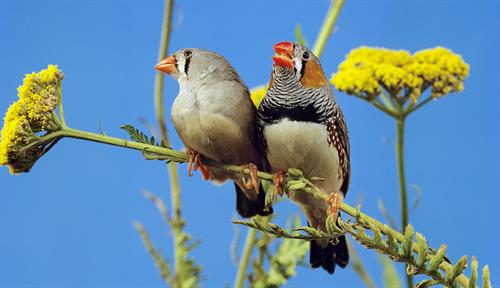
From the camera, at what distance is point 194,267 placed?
3.08m

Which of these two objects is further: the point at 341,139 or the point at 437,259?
the point at 341,139

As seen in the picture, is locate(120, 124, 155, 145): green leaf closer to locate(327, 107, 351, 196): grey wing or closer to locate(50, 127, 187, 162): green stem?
locate(50, 127, 187, 162): green stem

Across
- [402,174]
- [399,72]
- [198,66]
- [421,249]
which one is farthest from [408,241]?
[399,72]

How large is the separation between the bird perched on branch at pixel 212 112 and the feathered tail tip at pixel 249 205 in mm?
226

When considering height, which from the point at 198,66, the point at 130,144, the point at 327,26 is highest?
the point at 327,26

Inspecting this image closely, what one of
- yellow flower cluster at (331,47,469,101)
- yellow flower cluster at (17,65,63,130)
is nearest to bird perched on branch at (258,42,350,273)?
yellow flower cluster at (17,65,63,130)

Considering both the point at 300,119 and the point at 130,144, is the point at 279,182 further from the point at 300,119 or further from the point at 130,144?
the point at 130,144

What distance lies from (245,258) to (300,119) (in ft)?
3.06

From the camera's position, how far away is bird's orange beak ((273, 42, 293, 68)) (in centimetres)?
207

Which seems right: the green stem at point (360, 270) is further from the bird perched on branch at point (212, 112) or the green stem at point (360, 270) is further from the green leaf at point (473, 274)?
the green leaf at point (473, 274)

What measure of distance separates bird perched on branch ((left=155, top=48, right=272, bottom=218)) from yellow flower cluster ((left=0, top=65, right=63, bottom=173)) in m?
0.38

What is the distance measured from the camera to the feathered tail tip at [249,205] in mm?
2494

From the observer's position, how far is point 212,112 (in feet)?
7.12

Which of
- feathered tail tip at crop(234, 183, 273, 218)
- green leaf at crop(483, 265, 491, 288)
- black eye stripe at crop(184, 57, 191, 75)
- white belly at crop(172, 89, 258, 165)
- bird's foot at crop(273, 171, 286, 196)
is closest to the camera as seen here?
green leaf at crop(483, 265, 491, 288)
